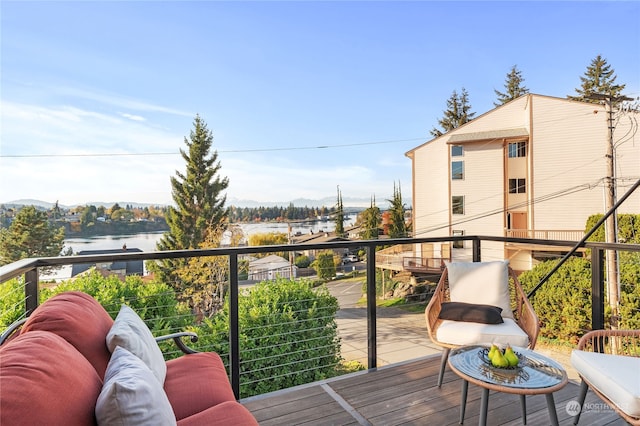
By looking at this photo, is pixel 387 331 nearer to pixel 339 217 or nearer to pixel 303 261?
pixel 303 261

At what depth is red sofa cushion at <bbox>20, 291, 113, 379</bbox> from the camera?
111 cm

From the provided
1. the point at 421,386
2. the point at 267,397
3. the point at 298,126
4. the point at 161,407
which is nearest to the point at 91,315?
the point at 161,407

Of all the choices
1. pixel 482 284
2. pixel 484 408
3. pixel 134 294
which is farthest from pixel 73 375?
pixel 134 294

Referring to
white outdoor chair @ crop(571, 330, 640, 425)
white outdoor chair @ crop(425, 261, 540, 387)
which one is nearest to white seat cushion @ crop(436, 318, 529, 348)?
white outdoor chair @ crop(425, 261, 540, 387)

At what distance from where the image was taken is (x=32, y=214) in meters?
14.4

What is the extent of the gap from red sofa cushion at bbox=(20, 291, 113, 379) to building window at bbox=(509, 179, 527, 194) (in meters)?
13.8

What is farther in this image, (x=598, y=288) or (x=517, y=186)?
→ (x=517, y=186)

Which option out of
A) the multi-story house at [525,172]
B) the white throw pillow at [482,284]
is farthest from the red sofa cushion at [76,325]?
the multi-story house at [525,172]

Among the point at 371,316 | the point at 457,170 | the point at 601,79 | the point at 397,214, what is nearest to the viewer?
the point at 371,316

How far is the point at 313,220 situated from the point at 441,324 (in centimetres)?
1550

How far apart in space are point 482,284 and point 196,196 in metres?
15.5

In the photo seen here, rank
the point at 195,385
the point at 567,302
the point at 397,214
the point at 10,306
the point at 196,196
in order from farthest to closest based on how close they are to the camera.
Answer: the point at 397,214
the point at 196,196
the point at 567,302
the point at 10,306
the point at 195,385

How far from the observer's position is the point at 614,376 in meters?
1.56

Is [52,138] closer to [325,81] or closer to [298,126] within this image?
[298,126]
